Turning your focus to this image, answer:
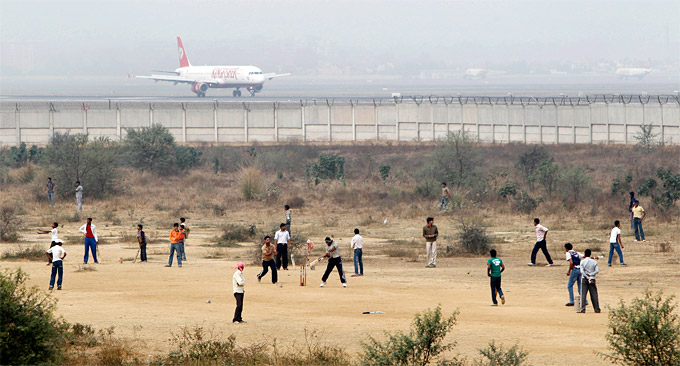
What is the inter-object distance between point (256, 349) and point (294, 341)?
1016 millimetres

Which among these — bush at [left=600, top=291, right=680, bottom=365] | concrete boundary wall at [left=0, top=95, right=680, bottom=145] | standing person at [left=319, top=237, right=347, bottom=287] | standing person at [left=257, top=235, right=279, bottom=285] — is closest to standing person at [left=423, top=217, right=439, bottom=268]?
standing person at [left=319, top=237, right=347, bottom=287]

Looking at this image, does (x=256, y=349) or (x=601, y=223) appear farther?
(x=601, y=223)

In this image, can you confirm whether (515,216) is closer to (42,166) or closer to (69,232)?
(69,232)

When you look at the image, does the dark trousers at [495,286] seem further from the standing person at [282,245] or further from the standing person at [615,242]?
the standing person at [282,245]

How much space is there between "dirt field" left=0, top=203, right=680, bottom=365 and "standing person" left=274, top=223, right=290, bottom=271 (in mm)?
410

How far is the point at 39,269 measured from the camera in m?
25.1

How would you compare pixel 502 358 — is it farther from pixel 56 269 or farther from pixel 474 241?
pixel 474 241

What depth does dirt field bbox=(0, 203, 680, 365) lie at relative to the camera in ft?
57.0

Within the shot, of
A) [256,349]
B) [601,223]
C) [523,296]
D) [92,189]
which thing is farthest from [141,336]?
[92,189]

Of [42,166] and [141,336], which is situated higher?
[42,166]

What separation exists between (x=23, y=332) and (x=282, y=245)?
35.0ft

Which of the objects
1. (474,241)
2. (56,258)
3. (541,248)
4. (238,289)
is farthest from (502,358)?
(474,241)

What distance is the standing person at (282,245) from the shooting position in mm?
24438

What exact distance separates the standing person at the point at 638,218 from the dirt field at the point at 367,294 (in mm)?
407
